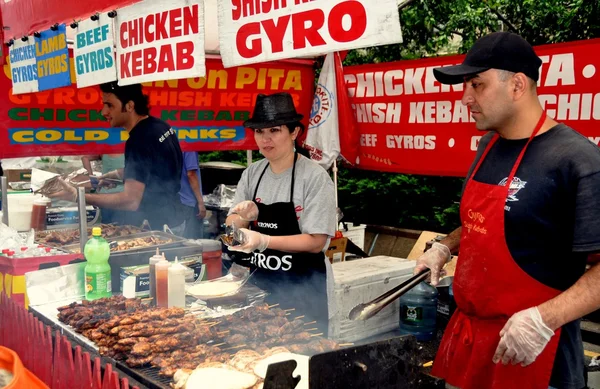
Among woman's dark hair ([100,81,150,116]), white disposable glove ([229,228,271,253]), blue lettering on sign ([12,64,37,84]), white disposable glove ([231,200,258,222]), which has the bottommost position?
white disposable glove ([229,228,271,253])

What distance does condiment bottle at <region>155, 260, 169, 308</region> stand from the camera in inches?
129

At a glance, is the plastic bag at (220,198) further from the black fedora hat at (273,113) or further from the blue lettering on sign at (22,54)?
the black fedora hat at (273,113)

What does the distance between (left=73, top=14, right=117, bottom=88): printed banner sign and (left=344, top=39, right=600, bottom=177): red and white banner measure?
3.16 metres

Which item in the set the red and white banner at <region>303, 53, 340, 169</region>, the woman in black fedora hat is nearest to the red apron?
the woman in black fedora hat

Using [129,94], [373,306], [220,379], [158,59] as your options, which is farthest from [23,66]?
[373,306]

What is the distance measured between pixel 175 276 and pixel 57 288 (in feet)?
2.86

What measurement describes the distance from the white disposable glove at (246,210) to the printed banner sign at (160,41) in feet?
3.01

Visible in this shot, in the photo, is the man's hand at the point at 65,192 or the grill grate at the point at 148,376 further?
the man's hand at the point at 65,192

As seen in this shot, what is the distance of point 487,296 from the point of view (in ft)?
8.84

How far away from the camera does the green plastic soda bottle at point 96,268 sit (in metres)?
3.54

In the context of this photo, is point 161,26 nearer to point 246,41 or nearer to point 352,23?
point 246,41

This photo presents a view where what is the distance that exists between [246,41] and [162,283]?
1440mm

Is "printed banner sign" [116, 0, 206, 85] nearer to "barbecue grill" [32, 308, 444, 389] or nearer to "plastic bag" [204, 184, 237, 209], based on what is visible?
"barbecue grill" [32, 308, 444, 389]

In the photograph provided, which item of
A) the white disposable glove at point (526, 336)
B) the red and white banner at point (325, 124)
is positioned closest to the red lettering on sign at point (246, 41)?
the white disposable glove at point (526, 336)
